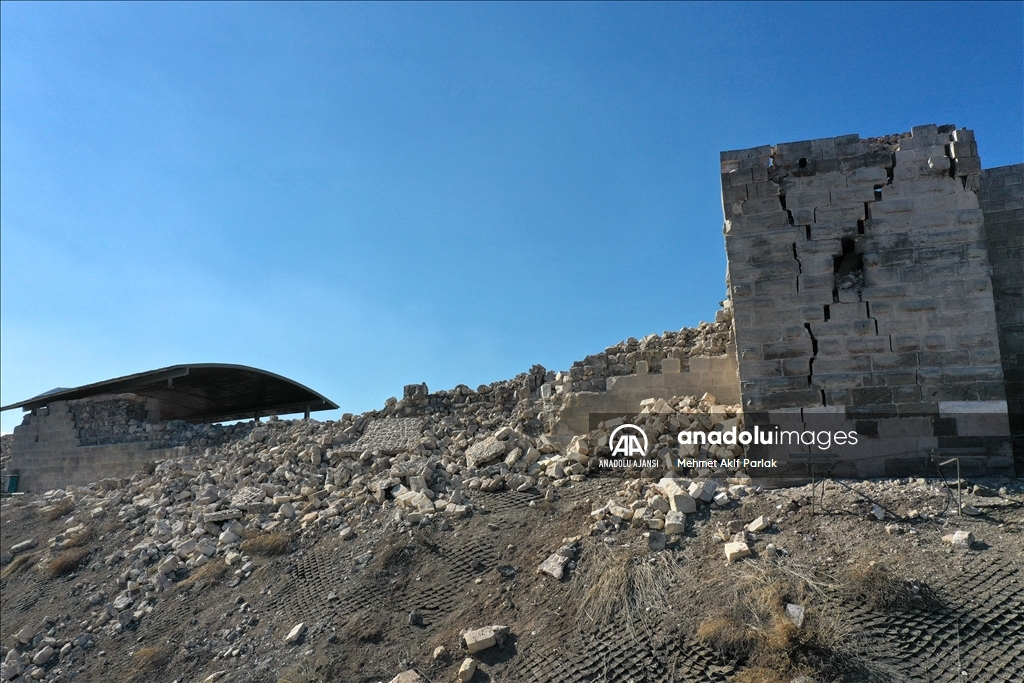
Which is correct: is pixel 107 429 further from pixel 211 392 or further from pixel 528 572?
pixel 528 572

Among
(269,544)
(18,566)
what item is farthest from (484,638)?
(18,566)

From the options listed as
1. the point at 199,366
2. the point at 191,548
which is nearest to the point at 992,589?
the point at 191,548

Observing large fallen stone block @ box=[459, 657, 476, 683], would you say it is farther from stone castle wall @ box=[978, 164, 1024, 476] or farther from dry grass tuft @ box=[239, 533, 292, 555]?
stone castle wall @ box=[978, 164, 1024, 476]

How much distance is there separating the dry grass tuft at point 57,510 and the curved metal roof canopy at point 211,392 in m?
3.38

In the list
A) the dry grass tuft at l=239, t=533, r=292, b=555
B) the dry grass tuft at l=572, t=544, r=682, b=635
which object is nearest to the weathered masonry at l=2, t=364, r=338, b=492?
the dry grass tuft at l=239, t=533, r=292, b=555

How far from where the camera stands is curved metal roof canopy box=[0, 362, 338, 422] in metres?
15.1

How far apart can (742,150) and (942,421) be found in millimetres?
3747

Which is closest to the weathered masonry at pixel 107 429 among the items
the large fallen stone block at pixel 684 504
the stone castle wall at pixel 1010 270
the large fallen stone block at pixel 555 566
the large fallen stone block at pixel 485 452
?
the large fallen stone block at pixel 485 452

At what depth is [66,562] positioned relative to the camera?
381 inches

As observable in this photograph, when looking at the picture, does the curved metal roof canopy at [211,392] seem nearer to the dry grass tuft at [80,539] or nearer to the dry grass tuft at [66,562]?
the dry grass tuft at [80,539]

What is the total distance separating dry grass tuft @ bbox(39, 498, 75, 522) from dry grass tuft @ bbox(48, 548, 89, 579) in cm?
230

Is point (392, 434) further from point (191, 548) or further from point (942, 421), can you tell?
point (942, 421)

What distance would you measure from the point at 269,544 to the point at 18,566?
5.08m

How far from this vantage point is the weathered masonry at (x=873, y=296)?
7102 millimetres
